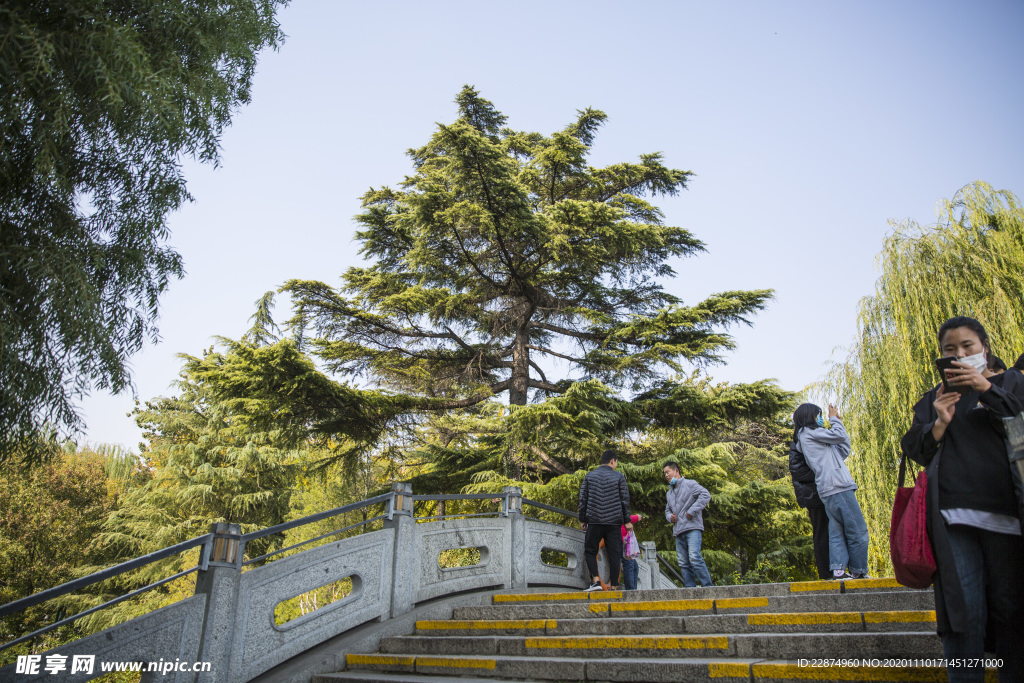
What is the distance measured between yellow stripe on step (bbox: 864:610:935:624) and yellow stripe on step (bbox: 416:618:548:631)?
2698 millimetres

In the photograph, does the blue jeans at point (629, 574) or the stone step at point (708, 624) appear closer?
the stone step at point (708, 624)

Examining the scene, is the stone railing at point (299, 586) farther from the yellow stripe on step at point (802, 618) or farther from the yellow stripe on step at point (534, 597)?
the yellow stripe on step at point (802, 618)

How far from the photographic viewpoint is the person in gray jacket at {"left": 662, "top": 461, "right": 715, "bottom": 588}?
791 centimetres

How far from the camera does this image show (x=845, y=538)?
19.9 feet

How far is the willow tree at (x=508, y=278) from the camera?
13.5 meters

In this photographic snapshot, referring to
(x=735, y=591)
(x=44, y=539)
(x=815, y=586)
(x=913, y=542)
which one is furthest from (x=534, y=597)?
(x=44, y=539)

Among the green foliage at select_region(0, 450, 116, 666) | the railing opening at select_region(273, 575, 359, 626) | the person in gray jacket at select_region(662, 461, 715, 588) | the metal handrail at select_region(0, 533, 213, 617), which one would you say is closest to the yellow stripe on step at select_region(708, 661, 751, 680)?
the metal handrail at select_region(0, 533, 213, 617)

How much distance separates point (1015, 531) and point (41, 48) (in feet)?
23.0

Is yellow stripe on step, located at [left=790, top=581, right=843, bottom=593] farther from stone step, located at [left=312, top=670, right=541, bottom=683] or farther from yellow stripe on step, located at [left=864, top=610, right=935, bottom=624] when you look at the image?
stone step, located at [left=312, top=670, right=541, bottom=683]

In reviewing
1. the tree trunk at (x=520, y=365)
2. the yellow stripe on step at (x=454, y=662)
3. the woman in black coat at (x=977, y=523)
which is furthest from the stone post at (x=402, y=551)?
the tree trunk at (x=520, y=365)

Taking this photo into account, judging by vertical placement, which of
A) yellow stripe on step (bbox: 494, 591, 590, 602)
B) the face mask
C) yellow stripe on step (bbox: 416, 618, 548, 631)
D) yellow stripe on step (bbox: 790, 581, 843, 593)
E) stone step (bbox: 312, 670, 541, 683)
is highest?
the face mask

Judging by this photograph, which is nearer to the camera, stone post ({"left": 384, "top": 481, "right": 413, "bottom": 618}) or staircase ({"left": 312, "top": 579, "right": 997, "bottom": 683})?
staircase ({"left": 312, "top": 579, "right": 997, "bottom": 683})

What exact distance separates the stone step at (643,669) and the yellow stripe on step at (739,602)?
46.0 inches

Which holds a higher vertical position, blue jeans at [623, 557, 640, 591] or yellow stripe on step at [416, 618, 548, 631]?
blue jeans at [623, 557, 640, 591]
